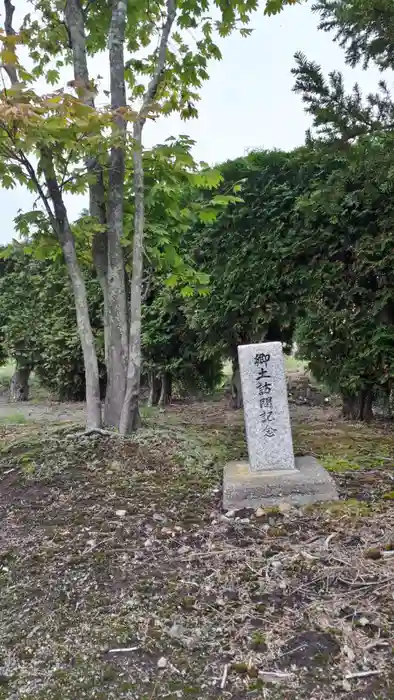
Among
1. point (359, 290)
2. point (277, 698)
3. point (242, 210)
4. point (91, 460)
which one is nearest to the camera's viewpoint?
point (277, 698)

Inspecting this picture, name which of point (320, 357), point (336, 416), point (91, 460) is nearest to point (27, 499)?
point (91, 460)

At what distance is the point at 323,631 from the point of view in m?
1.76

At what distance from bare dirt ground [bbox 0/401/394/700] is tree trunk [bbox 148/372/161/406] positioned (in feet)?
11.5

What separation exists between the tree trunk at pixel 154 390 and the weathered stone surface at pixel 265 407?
3812mm

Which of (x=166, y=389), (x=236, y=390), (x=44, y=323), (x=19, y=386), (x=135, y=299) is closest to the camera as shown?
(x=135, y=299)

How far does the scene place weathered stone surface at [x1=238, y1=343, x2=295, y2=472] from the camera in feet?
10.5

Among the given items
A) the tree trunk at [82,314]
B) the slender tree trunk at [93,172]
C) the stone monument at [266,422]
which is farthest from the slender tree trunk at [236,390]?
the stone monument at [266,422]

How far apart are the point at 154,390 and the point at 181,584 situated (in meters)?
5.06

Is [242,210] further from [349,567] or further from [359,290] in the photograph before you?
[349,567]

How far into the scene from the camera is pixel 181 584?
210 cm

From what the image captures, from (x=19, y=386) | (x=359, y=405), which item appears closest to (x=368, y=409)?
(x=359, y=405)

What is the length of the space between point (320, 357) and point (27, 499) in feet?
9.69

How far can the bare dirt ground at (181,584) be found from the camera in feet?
5.26

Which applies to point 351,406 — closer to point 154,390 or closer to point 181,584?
point 154,390
